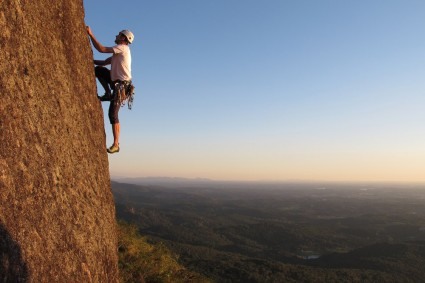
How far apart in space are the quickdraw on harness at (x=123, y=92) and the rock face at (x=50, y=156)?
0.99 meters

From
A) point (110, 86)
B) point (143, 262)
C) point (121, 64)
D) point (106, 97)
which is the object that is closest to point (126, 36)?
point (121, 64)

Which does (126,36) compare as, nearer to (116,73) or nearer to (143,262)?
(116,73)

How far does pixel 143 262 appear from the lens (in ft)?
52.9

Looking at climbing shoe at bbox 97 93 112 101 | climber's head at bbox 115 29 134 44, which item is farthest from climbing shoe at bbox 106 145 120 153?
climber's head at bbox 115 29 134 44

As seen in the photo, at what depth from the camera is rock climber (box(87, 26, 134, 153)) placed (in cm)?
908

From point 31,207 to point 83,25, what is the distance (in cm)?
444

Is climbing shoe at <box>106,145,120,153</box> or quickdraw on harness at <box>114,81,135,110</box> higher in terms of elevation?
quickdraw on harness at <box>114,81,135,110</box>

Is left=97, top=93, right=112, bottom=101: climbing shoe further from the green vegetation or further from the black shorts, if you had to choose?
the green vegetation

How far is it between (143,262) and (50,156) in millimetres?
10998

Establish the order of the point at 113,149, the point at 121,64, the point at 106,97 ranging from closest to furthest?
1. the point at 113,149
2. the point at 121,64
3. the point at 106,97

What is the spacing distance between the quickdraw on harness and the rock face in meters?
0.99

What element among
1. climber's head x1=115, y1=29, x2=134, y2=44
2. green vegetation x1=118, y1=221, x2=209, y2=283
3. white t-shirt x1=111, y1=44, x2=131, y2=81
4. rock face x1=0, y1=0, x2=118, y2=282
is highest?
climber's head x1=115, y1=29, x2=134, y2=44

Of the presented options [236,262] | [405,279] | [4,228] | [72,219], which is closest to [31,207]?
[4,228]

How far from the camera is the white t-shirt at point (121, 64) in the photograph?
9156 mm
